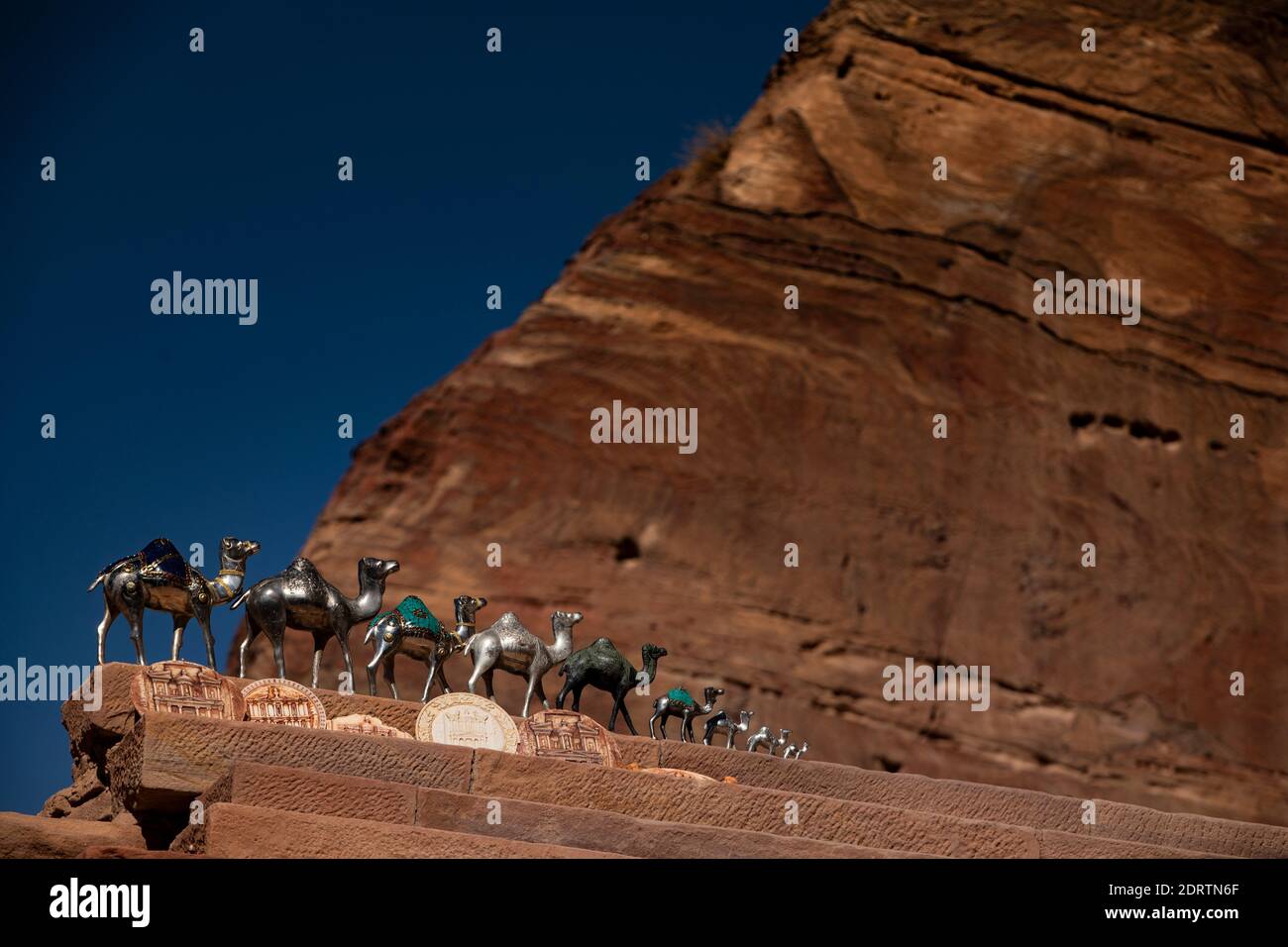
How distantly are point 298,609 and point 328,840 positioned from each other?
4190mm

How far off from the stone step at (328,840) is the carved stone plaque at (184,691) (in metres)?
1.97

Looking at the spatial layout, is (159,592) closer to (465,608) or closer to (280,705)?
(280,705)

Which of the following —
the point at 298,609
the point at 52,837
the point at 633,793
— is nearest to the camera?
the point at 52,837

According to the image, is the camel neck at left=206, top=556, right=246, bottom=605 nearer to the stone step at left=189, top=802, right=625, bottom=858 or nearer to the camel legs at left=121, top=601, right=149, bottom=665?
the camel legs at left=121, top=601, right=149, bottom=665

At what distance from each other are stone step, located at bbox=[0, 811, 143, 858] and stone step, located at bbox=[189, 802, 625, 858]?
5.33 ft

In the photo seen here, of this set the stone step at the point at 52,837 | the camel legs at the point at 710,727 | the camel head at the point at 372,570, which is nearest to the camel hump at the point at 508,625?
the camel head at the point at 372,570

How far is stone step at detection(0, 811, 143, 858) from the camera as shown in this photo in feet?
30.9

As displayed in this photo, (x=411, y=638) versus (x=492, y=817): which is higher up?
(x=411, y=638)

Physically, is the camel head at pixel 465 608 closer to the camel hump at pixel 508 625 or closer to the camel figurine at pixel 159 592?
the camel hump at pixel 508 625

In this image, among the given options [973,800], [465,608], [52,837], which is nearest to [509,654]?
[465,608]

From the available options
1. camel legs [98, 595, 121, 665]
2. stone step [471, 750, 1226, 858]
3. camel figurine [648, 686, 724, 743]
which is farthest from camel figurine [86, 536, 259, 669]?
camel figurine [648, 686, 724, 743]

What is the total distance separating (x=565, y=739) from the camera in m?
11.2

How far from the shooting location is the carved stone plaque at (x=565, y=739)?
11.1 metres
